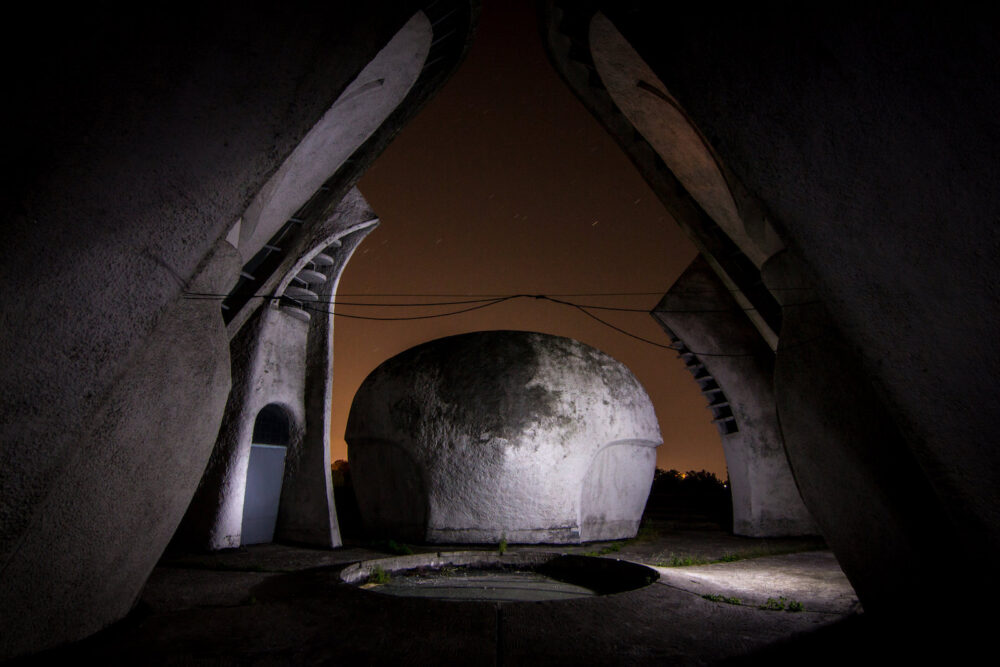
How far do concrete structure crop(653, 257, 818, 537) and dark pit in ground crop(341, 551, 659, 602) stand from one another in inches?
268

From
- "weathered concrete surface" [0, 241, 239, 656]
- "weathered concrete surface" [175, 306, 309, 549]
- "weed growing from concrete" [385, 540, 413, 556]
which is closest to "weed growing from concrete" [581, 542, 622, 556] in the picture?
"weed growing from concrete" [385, 540, 413, 556]

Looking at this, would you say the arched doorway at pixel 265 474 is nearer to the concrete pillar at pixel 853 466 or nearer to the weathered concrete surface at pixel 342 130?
the weathered concrete surface at pixel 342 130

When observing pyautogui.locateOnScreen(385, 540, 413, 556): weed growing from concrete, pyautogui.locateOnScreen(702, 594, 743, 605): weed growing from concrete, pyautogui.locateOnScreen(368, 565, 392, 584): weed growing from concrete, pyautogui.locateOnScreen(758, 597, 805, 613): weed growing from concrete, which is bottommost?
pyautogui.locateOnScreen(758, 597, 805, 613): weed growing from concrete

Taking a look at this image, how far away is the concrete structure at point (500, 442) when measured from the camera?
37.8 feet

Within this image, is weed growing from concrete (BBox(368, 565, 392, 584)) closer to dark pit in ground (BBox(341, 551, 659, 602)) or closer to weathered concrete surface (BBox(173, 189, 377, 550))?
dark pit in ground (BBox(341, 551, 659, 602))

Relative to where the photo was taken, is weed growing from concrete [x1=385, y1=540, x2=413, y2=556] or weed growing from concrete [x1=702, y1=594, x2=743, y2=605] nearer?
weed growing from concrete [x1=702, y1=594, x2=743, y2=605]

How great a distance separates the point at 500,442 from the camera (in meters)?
11.6

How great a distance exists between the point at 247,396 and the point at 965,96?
11.2m

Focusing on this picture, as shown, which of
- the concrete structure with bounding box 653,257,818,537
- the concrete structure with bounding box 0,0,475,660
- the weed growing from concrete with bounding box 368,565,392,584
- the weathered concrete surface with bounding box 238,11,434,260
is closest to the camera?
the concrete structure with bounding box 0,0,475,660

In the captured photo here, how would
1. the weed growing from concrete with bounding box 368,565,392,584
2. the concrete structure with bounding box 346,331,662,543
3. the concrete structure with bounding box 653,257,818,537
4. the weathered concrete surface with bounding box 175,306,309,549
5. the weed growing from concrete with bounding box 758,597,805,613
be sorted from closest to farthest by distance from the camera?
1. the weed growing from concrete with bounding box 758,597,805,613
2. the weed growing from concrete with bounding box 368,565,392,584
3. the weathered concrete surface with bounding box 175,306,309,549
4. the concrete structure with bounding box 346,331,662,543
5. the concrete structure with bounding box 653,257,818,537

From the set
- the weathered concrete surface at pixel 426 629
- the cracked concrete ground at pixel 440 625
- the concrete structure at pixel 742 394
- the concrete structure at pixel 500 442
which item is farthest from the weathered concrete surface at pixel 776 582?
the concrete structure at pixel 742 394

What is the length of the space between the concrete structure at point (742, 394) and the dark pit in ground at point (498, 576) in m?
6.80

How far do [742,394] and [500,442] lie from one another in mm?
7035

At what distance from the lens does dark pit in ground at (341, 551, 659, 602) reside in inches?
320
